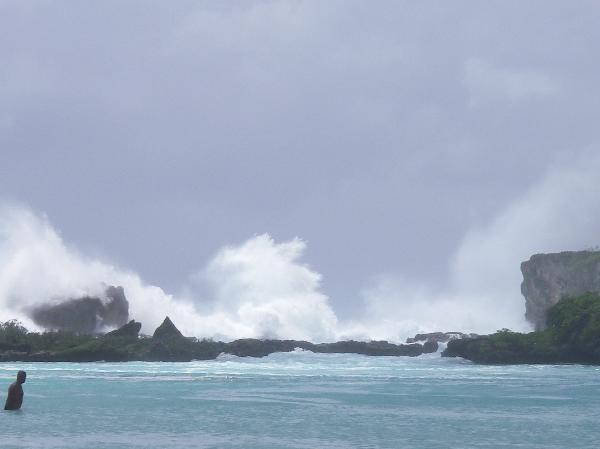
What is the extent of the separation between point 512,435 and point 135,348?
312 ft

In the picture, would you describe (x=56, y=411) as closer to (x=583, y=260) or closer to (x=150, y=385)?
(x=150, y=385)

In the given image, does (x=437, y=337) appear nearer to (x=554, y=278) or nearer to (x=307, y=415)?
(x=554, y=278)

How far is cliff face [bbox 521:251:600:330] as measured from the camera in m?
155

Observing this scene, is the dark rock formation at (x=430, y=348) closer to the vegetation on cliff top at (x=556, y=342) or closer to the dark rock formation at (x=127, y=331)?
the vegetation on cliff top at (x=556, y=342)

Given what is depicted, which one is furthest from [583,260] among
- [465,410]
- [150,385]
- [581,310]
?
[465,410]

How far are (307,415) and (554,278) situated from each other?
139790 mm

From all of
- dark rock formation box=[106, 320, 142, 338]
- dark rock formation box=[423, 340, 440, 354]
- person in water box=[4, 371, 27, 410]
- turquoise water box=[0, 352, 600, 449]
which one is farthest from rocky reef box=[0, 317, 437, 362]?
person in water box=[4, 371, 27, 410]

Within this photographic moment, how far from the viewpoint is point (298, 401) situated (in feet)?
141

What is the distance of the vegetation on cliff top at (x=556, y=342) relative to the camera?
299 feet

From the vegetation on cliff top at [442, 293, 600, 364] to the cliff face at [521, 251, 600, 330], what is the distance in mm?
50361

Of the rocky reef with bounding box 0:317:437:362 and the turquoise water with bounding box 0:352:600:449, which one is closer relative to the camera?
the turquoise water with bounding box 0:352:600:449

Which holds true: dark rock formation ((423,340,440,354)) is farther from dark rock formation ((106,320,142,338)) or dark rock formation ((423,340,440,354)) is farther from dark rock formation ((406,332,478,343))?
dark rock formation ((106,320,142,338))

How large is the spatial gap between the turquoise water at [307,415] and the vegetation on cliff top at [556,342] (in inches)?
1372

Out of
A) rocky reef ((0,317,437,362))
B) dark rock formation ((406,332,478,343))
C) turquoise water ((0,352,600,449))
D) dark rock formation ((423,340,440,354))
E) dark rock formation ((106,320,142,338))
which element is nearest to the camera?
turquoise water ((0,352,600,449))
